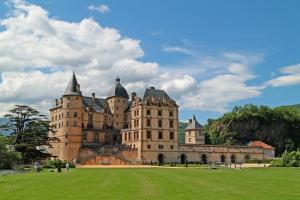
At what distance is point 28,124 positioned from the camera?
72.2 metres

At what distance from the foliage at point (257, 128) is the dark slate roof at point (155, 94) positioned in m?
35.0

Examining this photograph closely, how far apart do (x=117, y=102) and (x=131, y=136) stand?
11204 millimetres

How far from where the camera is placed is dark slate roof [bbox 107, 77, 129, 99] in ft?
319

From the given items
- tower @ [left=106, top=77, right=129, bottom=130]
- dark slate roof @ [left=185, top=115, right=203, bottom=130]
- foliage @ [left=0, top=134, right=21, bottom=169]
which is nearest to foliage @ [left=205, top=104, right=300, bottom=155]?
dark slate roof @ [left=185, top=115, right=203, bottom=130]

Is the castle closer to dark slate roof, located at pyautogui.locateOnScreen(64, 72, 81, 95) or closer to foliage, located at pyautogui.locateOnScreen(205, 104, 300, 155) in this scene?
dark slate roof, located at pyautogui.locateOnScreen(64, 72, 81, 95)

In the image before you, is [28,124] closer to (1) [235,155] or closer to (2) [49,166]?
(2) [49,166]

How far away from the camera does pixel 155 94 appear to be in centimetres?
8919

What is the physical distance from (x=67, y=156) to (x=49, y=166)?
2211cm

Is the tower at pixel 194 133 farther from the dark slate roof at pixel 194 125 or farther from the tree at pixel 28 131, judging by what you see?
the tree at pixel 28 131

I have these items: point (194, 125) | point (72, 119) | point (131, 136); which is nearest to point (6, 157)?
point (72, 119)

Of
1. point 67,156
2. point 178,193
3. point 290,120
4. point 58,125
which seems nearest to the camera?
point 178,193

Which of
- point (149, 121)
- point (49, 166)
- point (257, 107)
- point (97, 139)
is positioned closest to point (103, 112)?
point (97, 139)

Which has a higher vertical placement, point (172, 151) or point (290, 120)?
point (290, 120)

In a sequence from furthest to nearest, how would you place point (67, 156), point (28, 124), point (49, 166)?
point (67, 156), point (28, 124), point (49, 166)
